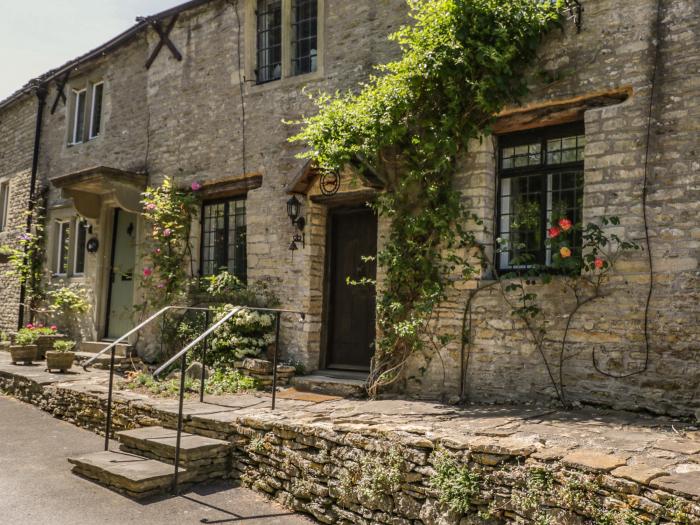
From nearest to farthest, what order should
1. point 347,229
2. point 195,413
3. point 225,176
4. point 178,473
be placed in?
point 178,473
point 195,413
point 347,229
point 225,176

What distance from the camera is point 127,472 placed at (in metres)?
4.96

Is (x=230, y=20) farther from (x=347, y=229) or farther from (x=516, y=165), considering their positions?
(x=516, y=165)

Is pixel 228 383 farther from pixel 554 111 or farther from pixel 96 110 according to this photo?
pixel 96 110

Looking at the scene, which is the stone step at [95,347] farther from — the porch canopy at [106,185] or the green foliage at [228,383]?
the green foliage at [228,383]

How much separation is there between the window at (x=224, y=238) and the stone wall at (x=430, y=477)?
330 centimetres

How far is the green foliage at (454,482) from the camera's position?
12.5ft

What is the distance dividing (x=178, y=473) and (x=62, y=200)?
8.86m

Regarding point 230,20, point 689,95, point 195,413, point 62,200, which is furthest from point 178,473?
point 62,200

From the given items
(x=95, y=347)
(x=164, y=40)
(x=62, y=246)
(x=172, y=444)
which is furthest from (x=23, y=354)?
(x=172, y=444)

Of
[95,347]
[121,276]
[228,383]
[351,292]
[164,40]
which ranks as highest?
[164,40]

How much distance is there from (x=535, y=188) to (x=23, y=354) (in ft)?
27.3

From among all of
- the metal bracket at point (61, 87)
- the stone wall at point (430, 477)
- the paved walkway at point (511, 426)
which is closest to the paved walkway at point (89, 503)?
the stone wall at point (430, 477)

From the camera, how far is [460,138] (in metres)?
6.21

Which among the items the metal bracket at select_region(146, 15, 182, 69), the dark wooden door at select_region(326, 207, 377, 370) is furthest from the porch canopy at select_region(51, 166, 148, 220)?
the dark wooden door at select_region(326, 207, 377, 370)
